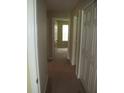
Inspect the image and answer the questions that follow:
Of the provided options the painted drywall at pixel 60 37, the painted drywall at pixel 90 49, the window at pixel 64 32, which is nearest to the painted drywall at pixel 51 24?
the painted drywall at pixel 90 49

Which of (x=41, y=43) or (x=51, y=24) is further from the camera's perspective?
(x=51, y=24)

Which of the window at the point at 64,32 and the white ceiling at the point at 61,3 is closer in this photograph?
the white ceiling at the point at 61,3

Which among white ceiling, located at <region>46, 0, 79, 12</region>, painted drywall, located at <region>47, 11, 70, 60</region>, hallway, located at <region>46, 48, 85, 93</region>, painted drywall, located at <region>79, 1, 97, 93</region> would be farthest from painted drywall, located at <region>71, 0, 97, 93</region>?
painted drywall, located at <region>47, 11, 70, 60</region>

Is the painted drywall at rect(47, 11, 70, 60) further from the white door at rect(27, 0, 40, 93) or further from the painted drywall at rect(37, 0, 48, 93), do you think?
the white door at rect(27, 0, 40, 93)

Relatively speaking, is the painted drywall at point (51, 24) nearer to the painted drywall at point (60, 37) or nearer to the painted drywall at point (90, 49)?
the painted drywall at point (90, 49)

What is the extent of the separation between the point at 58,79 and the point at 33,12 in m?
2.99

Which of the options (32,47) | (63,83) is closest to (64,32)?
(63,83)

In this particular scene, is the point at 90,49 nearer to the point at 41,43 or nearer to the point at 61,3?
the point at 41,43

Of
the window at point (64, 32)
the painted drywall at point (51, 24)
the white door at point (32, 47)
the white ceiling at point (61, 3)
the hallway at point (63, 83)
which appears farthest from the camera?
the window at point (64, 32)

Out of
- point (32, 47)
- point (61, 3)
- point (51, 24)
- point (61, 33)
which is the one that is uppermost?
point (61, 3)

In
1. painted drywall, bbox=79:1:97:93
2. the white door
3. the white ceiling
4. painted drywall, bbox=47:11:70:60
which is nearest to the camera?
the white door
